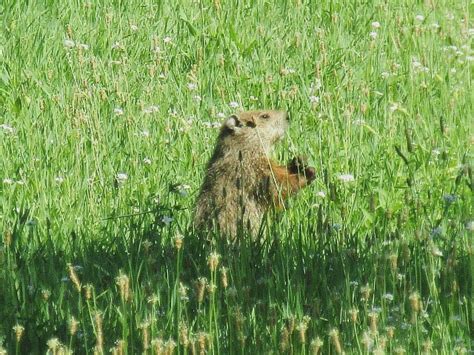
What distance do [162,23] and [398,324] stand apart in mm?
5205

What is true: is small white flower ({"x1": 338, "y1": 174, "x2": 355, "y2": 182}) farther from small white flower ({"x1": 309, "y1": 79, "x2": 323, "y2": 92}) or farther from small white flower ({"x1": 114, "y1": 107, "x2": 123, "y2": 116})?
small white flower ({"x1": 114, "y1": 107, "x2": 123, "y2": 116})

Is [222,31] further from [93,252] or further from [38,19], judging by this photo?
[93,252]

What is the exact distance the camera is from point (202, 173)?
22.7ft

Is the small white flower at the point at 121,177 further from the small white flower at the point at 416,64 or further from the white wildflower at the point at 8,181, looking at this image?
the small white flower at the point at 416,64

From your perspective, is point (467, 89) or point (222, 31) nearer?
point (467, 89)

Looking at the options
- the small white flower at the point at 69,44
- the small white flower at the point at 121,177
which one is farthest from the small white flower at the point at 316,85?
the small white flower at the point at 69,44

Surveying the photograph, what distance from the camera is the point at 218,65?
821 cm

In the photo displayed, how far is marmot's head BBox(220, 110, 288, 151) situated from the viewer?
22.3ft

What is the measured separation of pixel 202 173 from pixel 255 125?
0.48m

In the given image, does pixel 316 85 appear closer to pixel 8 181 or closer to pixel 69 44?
pixel 69 44

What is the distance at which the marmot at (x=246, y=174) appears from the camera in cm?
616

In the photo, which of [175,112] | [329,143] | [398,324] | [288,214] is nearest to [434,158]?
[329,143]

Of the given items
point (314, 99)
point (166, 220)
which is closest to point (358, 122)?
point (314, 99)

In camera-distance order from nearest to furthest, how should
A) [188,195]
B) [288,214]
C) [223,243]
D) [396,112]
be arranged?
1. [223,243]
2. [288,214]
3. [188,195]
4. [396,112]
